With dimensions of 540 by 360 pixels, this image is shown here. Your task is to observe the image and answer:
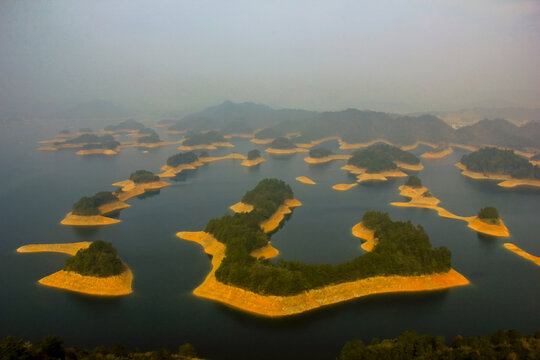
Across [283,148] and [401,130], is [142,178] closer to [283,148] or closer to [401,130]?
[283,148]

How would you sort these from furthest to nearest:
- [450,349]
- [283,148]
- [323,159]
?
[283,148] < [323,159] < [450,349]

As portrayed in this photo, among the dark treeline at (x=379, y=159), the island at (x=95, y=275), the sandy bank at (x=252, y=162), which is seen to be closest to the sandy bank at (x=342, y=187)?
the dark treeline at (x=379, y=159)

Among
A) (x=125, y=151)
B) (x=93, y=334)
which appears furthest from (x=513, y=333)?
(x=125, y=151)

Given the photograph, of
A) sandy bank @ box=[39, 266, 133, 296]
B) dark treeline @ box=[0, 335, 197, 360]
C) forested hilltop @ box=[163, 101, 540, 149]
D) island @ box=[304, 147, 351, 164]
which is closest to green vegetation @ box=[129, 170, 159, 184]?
sandy bank @ box=[39, 266, 133, 296]

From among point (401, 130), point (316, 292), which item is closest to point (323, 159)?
point (401, 130)

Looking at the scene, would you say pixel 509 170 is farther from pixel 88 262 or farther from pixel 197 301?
pixel 88 262

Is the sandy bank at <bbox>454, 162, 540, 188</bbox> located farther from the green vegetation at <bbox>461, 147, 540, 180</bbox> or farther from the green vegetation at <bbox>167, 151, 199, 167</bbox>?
the green vegetation at <bbox>167, 151, 199, 167</bbox>

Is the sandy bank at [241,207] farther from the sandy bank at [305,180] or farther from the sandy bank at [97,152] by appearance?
the sandy bank at [97,152]

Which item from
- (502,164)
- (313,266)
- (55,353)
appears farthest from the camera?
(502,164)
